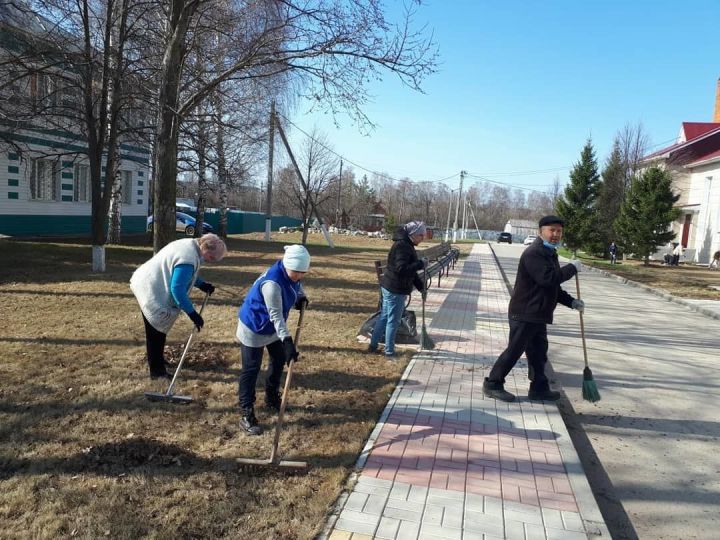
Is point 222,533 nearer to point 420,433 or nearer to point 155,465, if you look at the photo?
point 155,465

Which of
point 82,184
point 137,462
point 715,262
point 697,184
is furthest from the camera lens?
point 697,184

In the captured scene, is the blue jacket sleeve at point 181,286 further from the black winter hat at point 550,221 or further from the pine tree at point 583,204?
the pine tree at point 583,204

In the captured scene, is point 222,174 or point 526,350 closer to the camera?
point 526,350

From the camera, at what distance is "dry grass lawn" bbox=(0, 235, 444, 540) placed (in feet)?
9.14

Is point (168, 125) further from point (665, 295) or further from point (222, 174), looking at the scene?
point (665, 295)

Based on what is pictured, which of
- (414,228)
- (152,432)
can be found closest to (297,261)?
(152,432)

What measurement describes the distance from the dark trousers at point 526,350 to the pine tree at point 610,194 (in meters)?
33.6

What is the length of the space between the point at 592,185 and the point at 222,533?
38.3 meters

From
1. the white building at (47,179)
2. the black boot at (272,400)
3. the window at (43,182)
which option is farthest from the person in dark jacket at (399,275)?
the window at (43,182)

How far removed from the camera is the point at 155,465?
332 cm

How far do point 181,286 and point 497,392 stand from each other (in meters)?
3.06

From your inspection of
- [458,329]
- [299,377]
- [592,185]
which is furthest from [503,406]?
[592,185]

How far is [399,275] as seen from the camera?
589 centimetres

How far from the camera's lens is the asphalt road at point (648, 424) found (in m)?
3.38
